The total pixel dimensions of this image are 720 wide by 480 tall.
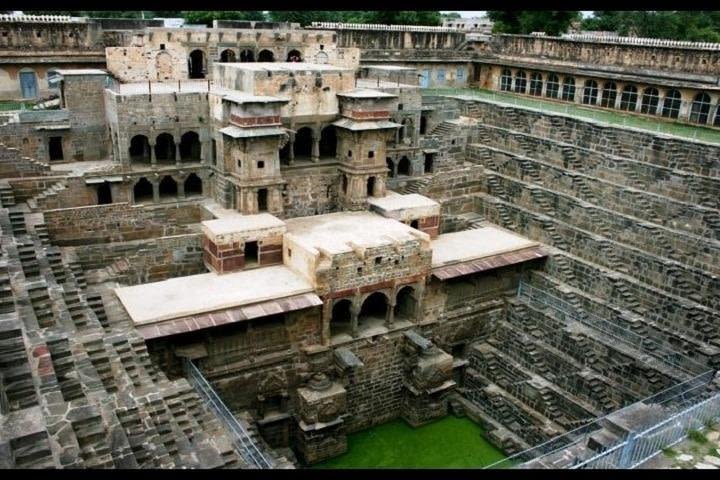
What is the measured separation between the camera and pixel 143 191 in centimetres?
2602

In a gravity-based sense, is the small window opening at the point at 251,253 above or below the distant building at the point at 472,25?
below

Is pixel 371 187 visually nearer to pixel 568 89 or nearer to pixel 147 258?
pixel 147 258

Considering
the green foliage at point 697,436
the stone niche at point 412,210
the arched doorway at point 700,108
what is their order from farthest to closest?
the arched doorway at point 700,108
the stone niche at point 412,210
the green foliage at point 697,436

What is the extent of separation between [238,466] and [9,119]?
1732 cm

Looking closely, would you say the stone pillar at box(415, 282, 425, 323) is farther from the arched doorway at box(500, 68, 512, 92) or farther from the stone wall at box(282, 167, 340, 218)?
the arched doorway at box(500, 68, 512, 92)

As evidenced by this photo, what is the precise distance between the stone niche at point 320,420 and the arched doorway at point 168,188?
33.3ft

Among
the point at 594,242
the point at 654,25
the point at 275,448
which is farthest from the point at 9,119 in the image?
the point at 654,25

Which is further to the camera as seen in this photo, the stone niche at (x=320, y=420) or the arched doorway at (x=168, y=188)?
the arched doorway at (x=168, y=188)

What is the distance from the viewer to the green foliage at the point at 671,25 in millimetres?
57463

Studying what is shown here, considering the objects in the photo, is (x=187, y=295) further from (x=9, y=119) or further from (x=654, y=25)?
(x=654, y=25)

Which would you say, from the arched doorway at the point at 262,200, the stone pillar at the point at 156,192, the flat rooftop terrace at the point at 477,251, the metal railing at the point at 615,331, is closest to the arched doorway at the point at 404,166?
the flat rooftop terrace at the point at 477,251

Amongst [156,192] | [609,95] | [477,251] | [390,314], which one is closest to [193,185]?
[156,192]

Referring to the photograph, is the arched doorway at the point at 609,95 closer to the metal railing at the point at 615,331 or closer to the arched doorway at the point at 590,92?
the arched doorway at the point at 590,92

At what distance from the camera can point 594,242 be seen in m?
24.0
